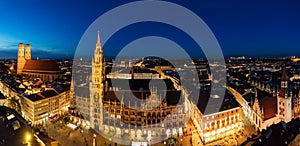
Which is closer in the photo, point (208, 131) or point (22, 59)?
point (208, 131)

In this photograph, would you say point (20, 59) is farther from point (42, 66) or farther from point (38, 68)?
point (42, 66)

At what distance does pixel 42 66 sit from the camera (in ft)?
197

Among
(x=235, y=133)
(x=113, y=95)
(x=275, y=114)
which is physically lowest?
(x=235, y=133)

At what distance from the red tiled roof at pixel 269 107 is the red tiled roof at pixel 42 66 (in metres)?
49.5

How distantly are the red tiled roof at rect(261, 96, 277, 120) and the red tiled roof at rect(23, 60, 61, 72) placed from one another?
4951cm

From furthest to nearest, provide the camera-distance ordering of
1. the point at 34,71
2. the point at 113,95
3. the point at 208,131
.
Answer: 1. the point at 34,71
2. the point at 113,95
3. the point at 208,131

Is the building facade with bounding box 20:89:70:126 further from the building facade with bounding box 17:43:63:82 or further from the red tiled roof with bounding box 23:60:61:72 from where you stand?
the red tiled roof with bounding box 23:60:61:72

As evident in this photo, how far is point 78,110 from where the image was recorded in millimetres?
30547

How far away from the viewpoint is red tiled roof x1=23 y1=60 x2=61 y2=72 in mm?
59516

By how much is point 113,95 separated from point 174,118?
7850 mm

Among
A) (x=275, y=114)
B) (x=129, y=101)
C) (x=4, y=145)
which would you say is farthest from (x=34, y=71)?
(x=275, y=114)

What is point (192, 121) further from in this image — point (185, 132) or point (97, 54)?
point (97, 54)

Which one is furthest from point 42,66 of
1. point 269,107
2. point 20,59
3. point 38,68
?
point 269,107

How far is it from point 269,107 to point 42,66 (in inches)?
2089
